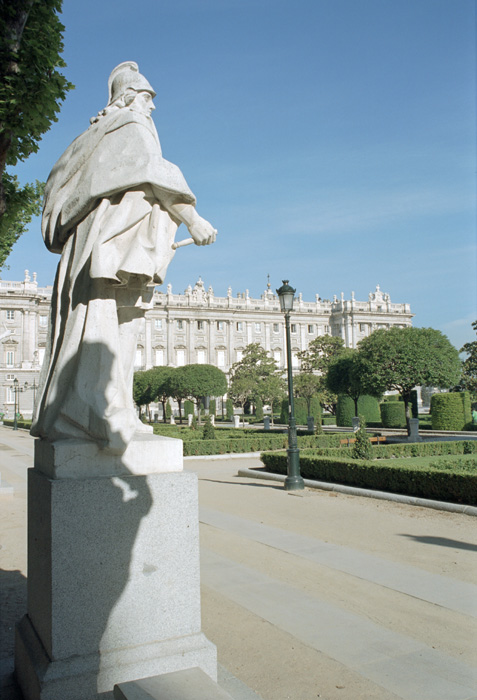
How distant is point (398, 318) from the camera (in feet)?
260

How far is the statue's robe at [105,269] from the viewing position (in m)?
2.40

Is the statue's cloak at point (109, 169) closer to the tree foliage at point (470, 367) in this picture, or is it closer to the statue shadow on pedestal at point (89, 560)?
the statue shadow on pedestal at point (89, 560)

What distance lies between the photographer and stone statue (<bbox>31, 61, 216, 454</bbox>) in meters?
2.40

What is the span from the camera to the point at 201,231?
2.73 meters

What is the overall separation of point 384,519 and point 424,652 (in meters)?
4.00

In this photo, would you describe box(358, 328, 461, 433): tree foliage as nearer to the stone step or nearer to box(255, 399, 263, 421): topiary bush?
box(255, 399, 263, 421): topiary bush

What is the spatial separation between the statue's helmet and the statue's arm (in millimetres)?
674

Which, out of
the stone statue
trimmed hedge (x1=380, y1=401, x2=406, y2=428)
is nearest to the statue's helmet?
the stone statue

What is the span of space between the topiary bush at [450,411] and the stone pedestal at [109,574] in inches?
1064

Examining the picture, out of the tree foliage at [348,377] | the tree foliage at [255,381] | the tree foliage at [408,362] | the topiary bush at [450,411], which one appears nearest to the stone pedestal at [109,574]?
the tree foliage at [408,362]

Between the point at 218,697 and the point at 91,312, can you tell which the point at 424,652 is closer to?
the point at 218,697

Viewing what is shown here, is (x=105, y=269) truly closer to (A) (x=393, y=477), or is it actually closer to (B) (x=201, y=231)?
(B) (x=201, y=231)

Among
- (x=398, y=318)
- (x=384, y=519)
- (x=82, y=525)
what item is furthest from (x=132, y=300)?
(x=398, y=318)

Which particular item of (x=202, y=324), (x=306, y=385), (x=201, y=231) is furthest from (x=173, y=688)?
(x=202, y=324)
